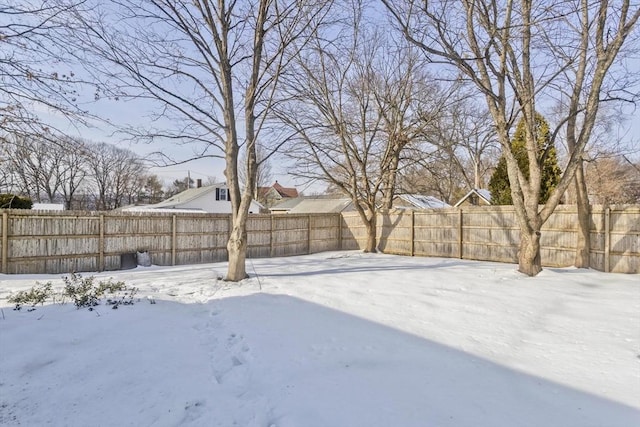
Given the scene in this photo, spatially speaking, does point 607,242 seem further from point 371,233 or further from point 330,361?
point 330,361

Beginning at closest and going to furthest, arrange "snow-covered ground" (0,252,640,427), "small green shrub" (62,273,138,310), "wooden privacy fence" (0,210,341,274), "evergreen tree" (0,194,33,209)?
1. "snow-covered ground" (0,252,640,427)
2. "small green shrub" (62,273,138,310)
3. "wooden privacy fence" (0,210,341,274)
4. "evergreen tree" (0,194,33,209)

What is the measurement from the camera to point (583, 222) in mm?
8539

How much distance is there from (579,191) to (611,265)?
1.82 meters

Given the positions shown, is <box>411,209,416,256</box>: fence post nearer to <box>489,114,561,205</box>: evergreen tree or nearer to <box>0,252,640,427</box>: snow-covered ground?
<box>489,114,561,205</box>: evergreen tree

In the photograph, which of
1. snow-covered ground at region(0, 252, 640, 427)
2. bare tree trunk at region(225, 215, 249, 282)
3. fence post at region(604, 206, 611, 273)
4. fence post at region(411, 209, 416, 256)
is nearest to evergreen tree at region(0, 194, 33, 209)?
bare tree trunk at region(225, 215, 249, 282)

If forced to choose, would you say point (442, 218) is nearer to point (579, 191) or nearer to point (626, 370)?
point (579, 191)

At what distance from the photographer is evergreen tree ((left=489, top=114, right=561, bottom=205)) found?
1327 cm

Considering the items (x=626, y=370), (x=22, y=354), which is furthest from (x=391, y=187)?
(x=22, y=354)

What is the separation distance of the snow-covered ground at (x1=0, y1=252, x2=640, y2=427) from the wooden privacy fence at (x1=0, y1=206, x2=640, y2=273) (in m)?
3.27

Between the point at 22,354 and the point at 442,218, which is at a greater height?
the point at 442,218

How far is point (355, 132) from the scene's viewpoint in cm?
1373

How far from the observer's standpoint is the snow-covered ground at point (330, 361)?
95.1 inches

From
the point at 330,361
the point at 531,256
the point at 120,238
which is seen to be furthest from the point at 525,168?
the point at 120,238

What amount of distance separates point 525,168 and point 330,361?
13648 mm
